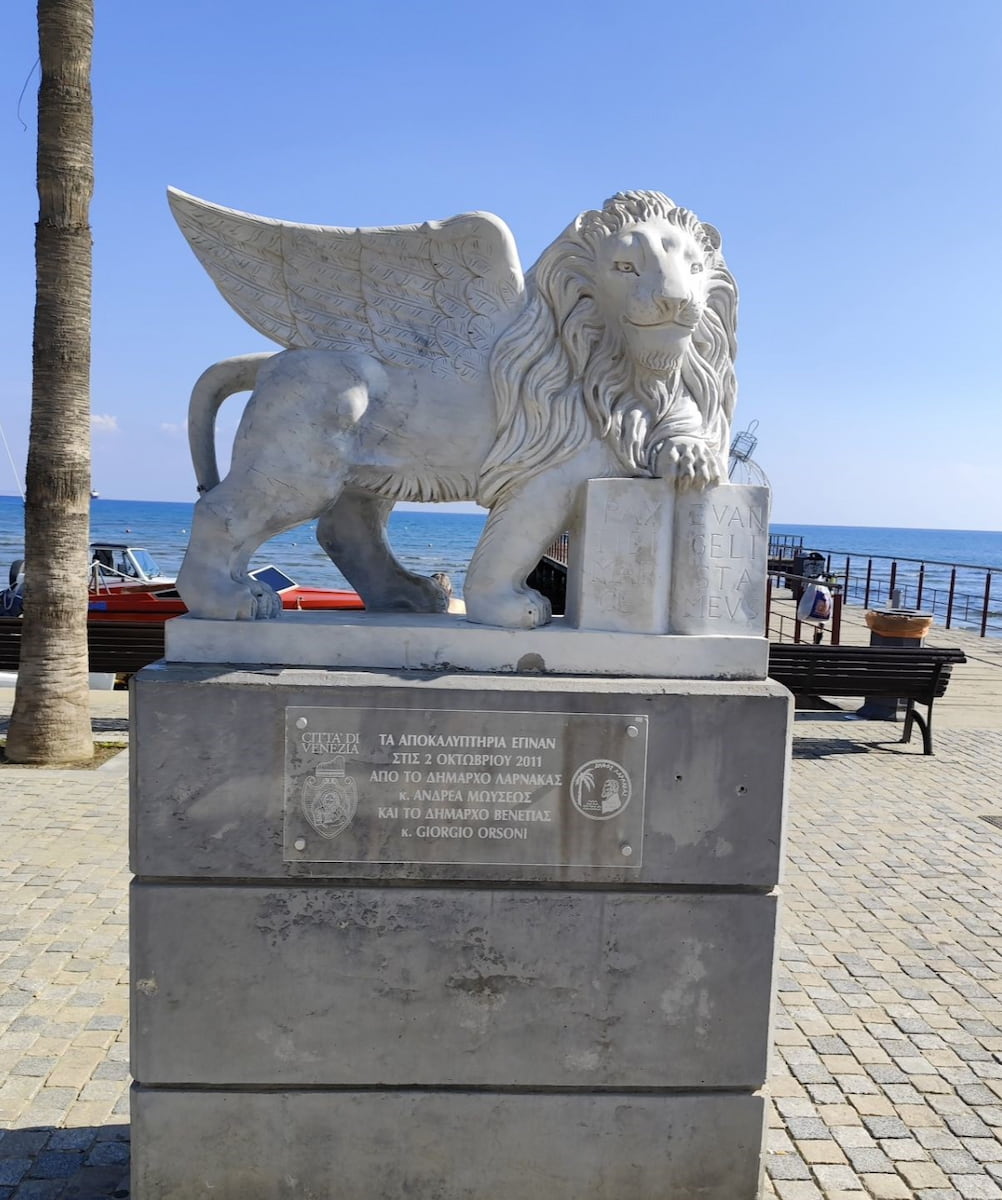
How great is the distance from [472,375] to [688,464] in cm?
66

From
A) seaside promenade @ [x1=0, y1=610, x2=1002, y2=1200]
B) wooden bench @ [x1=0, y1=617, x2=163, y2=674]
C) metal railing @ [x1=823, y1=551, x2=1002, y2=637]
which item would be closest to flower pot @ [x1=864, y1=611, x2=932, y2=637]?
seaside promenade @ [x1=0, y1=610, x2=1002, y2=1200]

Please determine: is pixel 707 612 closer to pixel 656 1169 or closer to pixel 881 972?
pixel 656 1169

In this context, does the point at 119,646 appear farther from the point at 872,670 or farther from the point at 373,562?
the point at 872,670

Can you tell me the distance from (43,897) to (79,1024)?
133 cm

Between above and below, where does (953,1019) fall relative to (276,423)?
below

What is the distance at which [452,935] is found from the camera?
2613 millimetres

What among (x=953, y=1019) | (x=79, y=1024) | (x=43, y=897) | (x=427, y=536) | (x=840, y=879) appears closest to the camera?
(x=79, y=1024)

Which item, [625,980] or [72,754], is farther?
[72,754]

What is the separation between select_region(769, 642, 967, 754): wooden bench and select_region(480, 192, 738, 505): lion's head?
19.9 ft

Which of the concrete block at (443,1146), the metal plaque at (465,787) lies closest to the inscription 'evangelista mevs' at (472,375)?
the metal plaque at (465,787)

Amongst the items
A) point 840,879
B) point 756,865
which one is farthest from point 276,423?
point 840,879

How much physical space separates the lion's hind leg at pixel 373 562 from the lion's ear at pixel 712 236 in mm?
1263

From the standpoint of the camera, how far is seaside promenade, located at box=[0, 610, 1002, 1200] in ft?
9.83

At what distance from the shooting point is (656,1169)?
8.78ft
